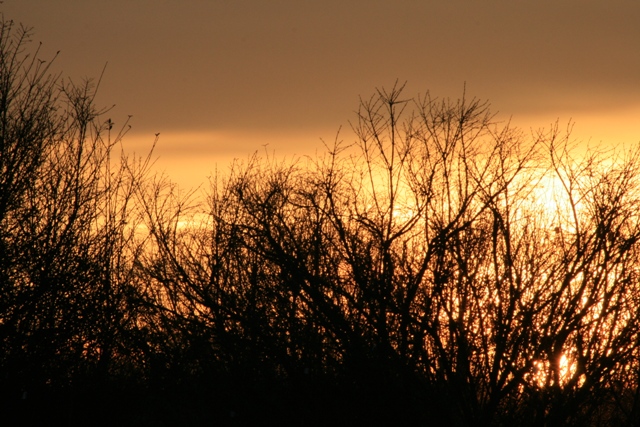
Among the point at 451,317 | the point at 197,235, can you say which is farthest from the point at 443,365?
the point at 197,235

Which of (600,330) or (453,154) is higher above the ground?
(453,154)

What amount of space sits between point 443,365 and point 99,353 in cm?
640

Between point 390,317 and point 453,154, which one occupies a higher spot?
point 453,154

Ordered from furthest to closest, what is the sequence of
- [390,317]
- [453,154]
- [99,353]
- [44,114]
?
[99,353], [453,154], [390,317], [44,114]

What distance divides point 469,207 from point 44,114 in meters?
6.44

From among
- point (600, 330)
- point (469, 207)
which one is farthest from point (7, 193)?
point (600, 330)

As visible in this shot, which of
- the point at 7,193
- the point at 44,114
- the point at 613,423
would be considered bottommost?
the point at 613,423

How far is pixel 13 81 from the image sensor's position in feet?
35.8

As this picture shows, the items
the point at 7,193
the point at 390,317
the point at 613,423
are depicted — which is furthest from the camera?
the point at 613,423

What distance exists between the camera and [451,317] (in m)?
11.9

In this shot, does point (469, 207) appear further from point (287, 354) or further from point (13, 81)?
point (13, 81)

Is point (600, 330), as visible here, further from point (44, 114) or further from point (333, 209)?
point (44, 114)

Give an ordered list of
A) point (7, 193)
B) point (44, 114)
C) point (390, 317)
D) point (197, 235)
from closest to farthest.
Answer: point (7, 193) < point (44, 114) < point (390, 317) < point (197, 235)

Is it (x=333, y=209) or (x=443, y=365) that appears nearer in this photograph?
(x=443, y=365)
